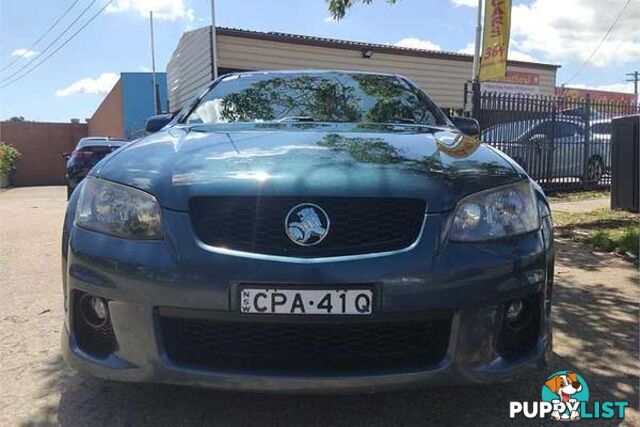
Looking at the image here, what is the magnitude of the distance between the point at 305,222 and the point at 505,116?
10336mm

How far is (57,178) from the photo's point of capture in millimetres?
36281

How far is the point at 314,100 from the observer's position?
12.6 ft

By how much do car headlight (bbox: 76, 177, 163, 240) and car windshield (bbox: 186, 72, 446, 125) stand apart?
1.16 m

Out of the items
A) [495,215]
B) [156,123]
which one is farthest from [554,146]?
[495,215]

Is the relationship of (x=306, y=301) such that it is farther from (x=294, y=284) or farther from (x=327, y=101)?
(x=327, y=101)

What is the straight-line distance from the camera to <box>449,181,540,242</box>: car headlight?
232 cm

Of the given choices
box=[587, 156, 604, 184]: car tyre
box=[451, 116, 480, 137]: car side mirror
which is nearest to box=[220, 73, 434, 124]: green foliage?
box=[451, 116, 480, 137]: car side mirror

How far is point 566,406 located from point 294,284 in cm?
139

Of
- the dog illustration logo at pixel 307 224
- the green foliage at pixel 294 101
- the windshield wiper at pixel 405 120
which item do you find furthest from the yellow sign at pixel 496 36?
the dog illustration logo at pixel 307 224

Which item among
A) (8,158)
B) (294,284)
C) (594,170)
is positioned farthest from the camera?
(8,158)

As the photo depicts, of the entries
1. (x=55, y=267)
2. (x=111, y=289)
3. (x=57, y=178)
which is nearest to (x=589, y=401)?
(x=111, y=289)

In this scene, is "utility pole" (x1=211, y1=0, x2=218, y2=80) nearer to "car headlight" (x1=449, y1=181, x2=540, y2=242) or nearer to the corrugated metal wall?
the corrugated metal wall

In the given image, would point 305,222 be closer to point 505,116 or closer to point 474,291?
point 474,291

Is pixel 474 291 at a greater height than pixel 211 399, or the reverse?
pixel 474 291
